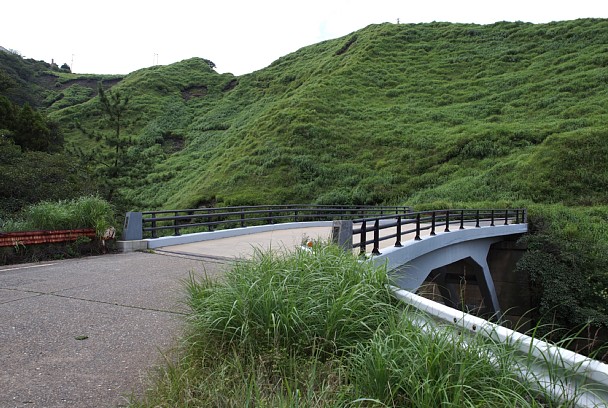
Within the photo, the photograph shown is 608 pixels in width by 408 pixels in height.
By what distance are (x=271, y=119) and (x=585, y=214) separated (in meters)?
34.9

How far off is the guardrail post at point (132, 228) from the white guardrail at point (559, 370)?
10.8 m

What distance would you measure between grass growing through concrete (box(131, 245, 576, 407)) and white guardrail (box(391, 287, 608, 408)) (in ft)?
0.37

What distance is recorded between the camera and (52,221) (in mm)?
11219

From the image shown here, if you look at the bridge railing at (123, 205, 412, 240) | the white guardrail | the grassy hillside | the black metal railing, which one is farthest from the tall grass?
the grassy hillside

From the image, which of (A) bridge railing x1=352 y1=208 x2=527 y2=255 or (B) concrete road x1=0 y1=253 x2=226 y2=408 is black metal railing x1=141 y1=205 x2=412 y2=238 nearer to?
(A) bridge railing x1=352 y1=208 x2=527 y2=255

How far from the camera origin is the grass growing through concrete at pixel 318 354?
3.01 m

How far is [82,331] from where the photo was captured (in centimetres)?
507

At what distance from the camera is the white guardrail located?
3092 mm

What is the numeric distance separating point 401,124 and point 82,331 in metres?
48.7

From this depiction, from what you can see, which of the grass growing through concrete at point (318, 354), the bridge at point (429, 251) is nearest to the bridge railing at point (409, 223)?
the bridge at point (429, 251)

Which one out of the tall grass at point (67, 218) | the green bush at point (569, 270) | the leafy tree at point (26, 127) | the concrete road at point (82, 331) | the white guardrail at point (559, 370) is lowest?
the green bush at point (569, 270)

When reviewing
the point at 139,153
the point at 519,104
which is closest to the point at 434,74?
the point at 519,104

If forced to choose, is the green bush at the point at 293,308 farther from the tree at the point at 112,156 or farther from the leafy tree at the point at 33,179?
the tree at the point at 112,156

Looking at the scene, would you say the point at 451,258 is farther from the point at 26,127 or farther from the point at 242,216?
the point at 26,127
